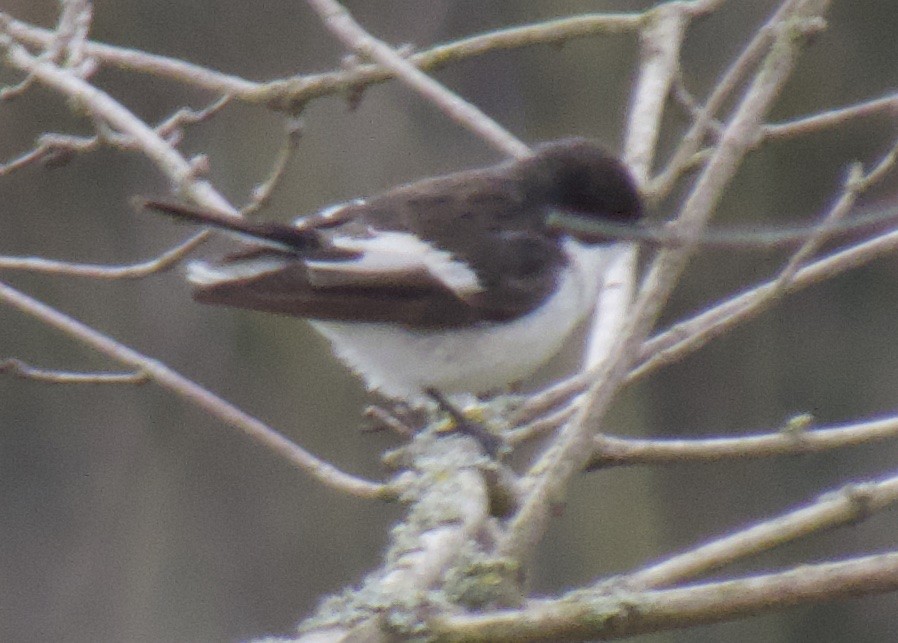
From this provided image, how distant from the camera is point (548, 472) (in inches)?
93.0

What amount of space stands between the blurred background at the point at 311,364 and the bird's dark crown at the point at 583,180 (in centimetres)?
338

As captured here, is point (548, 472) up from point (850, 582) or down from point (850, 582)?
up

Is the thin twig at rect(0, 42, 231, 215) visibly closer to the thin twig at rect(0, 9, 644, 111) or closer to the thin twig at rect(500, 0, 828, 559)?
the thin twig at rect(0, 9, 644, 111)

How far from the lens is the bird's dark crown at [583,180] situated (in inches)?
139

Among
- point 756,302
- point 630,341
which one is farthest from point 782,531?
point 756,302

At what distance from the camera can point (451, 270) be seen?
3475 mm

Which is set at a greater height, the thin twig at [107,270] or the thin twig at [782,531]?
the thin twig at [107,270]

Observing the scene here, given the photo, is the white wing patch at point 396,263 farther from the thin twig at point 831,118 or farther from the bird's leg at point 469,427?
the thin twig at point 831,118

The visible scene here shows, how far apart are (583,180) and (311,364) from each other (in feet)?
15.1

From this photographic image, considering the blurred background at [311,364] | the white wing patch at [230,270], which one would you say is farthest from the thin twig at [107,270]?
the blurred background at [311,364]

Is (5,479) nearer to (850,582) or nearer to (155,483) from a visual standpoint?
(155,483)

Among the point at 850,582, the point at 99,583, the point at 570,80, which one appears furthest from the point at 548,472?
the point at 99,583

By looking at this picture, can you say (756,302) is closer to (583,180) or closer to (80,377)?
(583,180)

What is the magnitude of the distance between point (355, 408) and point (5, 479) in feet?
6.71
